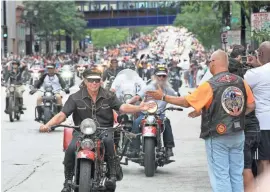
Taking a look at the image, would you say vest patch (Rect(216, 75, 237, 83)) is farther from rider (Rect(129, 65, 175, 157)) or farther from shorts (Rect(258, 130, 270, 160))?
rider (Rect(129, 65, 175, 157))

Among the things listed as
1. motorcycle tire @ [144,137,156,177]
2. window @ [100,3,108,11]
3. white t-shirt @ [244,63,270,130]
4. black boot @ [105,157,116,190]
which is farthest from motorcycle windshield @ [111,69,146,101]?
window @ [100,3,108,11]

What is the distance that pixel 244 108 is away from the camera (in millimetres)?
8242

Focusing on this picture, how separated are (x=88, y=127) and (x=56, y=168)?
4.69 metres

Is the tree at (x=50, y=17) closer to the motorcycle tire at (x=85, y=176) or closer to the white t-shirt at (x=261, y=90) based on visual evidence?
the white t-shirt at (x=261, y=90)

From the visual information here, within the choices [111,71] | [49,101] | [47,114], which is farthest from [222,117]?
[49,101]

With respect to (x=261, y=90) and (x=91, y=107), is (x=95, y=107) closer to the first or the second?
(x=91, y=107)

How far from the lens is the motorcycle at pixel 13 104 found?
23344 millimetres

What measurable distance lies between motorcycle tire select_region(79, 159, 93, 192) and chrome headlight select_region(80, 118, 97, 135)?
31 cm

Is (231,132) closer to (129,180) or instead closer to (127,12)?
(129,180)

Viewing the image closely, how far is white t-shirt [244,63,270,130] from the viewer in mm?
9273

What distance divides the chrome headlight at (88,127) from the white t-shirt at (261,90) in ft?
5.94

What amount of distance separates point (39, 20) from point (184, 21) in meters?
22.8

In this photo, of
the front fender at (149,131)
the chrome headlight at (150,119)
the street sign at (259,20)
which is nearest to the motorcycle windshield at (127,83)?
the chrome headlight at (150,119)

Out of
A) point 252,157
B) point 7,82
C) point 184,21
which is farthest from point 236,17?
point 184,21
